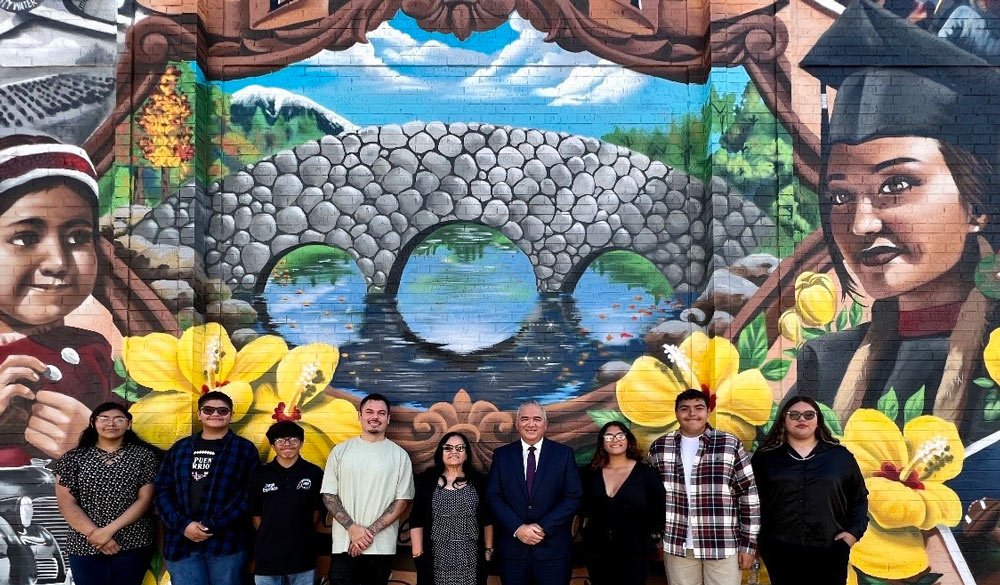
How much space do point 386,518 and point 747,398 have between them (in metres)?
2.74

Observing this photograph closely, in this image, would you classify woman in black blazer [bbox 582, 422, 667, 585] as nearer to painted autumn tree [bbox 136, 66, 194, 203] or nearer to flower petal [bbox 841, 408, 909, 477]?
flower petal [bbox 841, 408, 909, 477]

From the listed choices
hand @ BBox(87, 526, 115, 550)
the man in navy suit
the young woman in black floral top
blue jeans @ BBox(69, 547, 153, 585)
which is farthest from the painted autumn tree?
the man in navy suit

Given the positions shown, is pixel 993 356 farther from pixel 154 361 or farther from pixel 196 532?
pixel 154 361

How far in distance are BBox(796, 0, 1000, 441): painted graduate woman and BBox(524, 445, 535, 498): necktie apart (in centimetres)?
218

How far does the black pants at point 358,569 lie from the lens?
5875 mm

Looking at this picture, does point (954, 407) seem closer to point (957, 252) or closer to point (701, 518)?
point (957, 252)

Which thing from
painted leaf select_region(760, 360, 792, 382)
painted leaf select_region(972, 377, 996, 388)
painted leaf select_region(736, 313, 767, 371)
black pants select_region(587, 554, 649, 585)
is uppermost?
painted leaf select_region(736, 313, 767, 371)

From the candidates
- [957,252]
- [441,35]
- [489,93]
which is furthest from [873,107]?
[441,35]

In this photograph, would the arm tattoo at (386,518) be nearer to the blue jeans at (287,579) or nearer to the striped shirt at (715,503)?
the blue jeans at (287,579)

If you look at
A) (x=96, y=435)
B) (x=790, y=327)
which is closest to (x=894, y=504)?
(x=790, y=327)

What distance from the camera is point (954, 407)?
6684mm

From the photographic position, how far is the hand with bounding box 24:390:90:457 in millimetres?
6582

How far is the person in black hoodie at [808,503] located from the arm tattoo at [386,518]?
2427mm

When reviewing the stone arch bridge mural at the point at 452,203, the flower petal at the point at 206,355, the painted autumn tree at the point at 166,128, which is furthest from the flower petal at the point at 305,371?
the painted autumn tree at the point at 166,128
